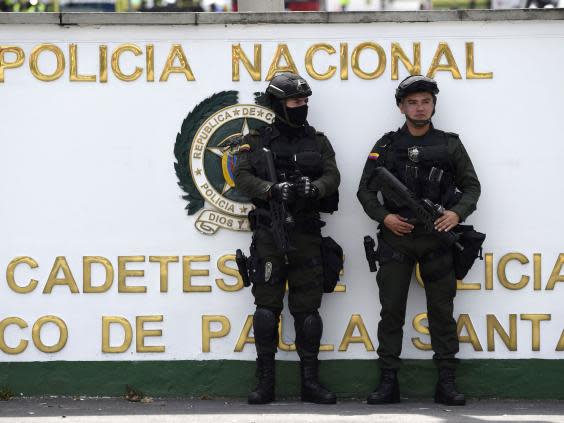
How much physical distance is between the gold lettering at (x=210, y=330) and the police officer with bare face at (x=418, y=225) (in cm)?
109

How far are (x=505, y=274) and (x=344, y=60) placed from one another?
188cm

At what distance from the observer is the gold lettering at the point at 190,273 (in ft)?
28.8

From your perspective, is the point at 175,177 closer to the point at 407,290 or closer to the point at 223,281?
the point at 223,281

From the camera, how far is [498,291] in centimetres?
876

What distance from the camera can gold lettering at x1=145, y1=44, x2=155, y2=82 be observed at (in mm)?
8789

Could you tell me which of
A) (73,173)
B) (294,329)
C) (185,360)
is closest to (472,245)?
(294,329)

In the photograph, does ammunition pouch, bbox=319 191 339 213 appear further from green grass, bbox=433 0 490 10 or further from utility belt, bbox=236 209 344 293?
green grass, bbox=433 0 490 10

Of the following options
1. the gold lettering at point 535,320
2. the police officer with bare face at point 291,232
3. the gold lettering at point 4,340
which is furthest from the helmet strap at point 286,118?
the gold lettering at point 4,340

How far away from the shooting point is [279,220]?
Answer: 27.3 feet

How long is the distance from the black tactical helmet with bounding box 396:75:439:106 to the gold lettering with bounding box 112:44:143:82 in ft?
6.06

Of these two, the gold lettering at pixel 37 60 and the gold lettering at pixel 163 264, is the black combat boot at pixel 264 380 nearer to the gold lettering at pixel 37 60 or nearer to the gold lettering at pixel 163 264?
the gold lettering at pixel 163 264

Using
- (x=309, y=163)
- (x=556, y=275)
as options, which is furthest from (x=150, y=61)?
(x=556, y=275)

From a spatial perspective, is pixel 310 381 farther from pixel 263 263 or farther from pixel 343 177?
pixel 343 177

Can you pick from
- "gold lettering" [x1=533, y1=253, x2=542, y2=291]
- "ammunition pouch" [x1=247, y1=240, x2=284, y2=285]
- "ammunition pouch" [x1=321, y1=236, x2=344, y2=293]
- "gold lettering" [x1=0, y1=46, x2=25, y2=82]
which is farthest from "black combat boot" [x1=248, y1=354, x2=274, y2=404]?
"gold lettering" [x1=0, y1=46, x2=25, y2=82]
